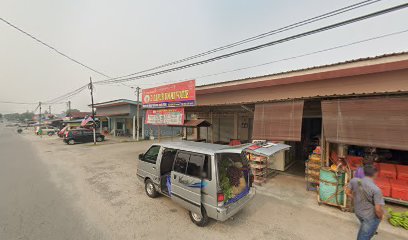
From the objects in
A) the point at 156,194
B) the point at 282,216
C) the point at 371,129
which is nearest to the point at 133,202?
the point at 156,194

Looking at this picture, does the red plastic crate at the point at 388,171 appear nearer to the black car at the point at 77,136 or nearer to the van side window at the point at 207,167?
the van side window at the point at 207,167

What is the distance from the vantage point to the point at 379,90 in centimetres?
567

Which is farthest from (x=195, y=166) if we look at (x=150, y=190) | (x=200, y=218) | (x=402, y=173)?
(x=402, y=173)

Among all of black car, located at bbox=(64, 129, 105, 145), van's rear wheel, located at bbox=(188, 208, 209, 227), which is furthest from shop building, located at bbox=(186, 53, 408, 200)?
black car, located at bbox=(64, 129, 105, 145)

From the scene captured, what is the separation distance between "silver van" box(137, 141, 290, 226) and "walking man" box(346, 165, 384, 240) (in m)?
2.35

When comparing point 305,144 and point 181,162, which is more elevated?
point 181,162

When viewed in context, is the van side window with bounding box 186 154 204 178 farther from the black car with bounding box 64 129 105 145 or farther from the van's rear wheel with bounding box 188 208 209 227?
the black car with bounding box 64 129 105 145

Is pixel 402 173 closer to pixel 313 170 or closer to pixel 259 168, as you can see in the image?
pixel 313 170

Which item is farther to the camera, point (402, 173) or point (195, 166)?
point (402, 173)

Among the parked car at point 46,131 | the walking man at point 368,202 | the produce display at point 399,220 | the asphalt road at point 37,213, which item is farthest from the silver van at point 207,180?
the parked car at point 46,131

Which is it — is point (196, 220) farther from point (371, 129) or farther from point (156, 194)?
point (371, 129)

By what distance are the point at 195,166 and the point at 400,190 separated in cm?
672

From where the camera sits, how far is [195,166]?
4.55m

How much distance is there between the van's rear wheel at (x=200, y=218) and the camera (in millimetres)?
4461
